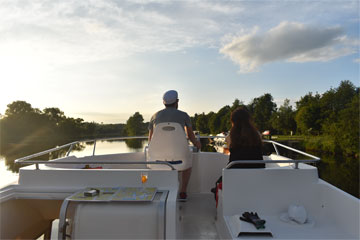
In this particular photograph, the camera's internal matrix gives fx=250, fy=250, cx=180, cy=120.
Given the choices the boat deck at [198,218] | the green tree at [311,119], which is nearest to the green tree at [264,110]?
the green tree at [311,119]

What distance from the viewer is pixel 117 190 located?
188 centimetres

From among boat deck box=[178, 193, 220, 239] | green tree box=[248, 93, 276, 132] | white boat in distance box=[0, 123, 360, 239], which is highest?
green tree box=[248, 93, 276, 132]

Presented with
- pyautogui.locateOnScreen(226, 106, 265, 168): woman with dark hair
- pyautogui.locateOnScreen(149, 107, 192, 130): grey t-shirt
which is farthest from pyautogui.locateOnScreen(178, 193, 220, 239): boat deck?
pyautogui.locateOnScreen(149, 107, 192, 130): grey t-shirt

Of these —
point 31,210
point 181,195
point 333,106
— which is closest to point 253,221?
point 181,195

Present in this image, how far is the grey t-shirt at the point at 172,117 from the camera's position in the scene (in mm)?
2713

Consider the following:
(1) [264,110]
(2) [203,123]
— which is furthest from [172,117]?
(2) [203,123]

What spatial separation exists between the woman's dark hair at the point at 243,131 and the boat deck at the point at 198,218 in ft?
2.62

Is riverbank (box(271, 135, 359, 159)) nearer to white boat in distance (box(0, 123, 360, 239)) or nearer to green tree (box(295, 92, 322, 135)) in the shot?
green tree (box(295, 92, 322, 135))

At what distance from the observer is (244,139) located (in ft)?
7.72

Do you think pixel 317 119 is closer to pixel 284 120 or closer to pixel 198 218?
pixel 284 120

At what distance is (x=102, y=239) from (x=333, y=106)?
178 ft

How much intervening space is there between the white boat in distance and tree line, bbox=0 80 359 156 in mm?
Result: 34160

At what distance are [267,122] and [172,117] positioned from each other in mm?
58720

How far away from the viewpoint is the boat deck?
2209mm
